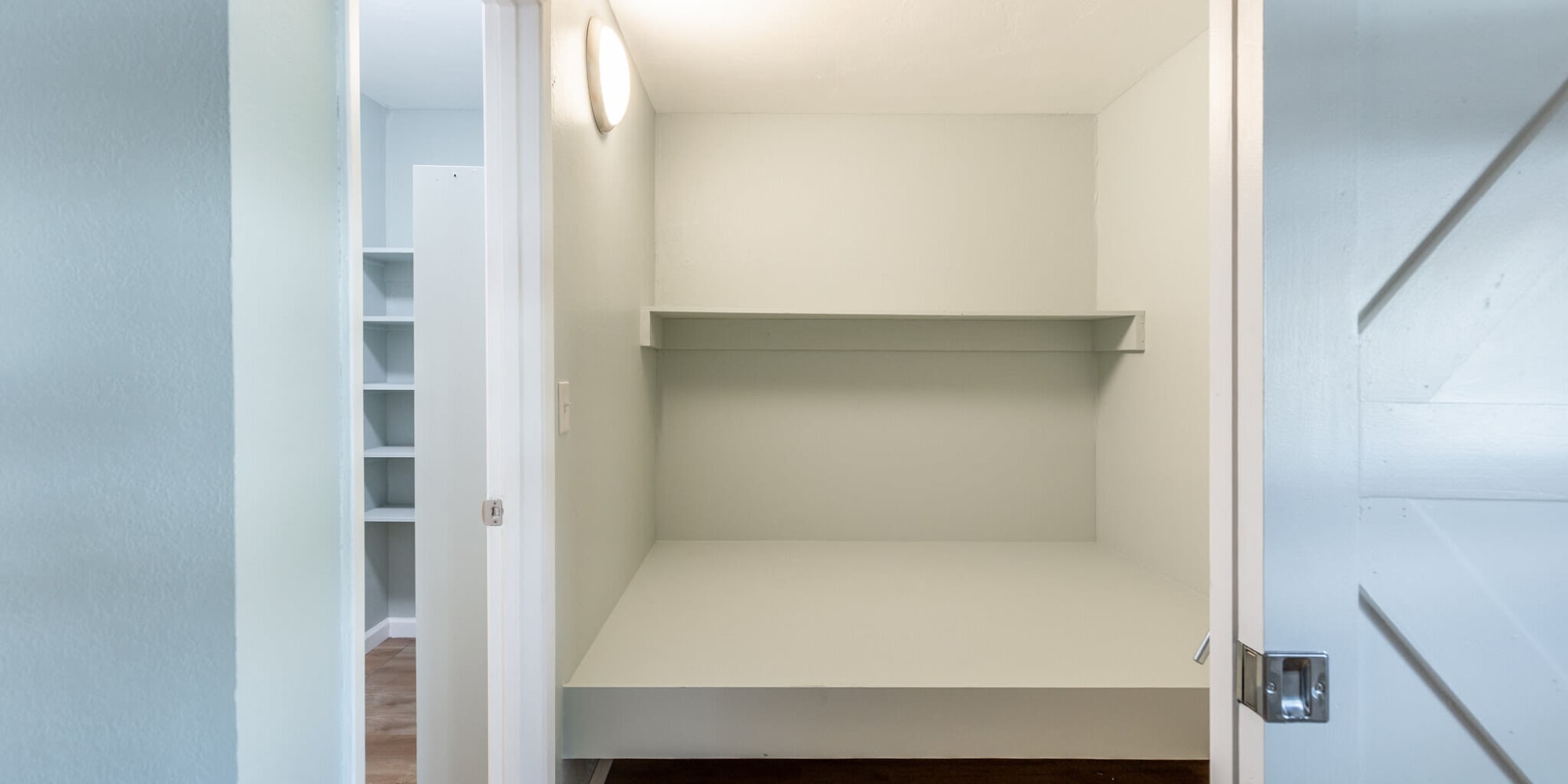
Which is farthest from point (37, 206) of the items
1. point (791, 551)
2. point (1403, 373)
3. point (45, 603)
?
point (791, 551)

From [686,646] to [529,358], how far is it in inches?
32.0

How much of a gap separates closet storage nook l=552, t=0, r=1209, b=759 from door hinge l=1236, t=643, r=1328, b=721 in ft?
2.98

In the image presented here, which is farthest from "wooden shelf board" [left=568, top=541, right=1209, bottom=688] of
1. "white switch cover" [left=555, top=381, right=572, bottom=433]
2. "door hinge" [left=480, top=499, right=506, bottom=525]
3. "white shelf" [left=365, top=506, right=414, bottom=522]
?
"white shelf" [left=365, top=506, right=414, bottom=522]

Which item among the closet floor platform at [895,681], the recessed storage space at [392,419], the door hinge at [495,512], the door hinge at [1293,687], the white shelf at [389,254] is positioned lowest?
the closet floor platform at [895,681]

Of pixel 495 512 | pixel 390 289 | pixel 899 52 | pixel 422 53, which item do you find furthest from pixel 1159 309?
pixel 390 289

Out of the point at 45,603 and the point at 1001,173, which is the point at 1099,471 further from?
the point at 45,603

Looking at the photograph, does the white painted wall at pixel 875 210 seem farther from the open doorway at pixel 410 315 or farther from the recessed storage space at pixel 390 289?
the recessed storage space at pixel 390 289

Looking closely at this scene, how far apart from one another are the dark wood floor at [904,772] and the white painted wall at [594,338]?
44cm

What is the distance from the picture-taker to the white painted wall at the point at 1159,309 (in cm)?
212

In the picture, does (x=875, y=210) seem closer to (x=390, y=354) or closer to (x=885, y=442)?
(x=885, y=442)

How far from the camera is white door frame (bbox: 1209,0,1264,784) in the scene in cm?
75

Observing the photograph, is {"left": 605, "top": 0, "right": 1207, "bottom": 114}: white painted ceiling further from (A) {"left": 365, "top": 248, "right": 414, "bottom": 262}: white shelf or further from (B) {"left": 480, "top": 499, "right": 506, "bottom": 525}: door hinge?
(B) {"left": 480, "top": 499, "right": 506, "bottom": 525}: door hinge

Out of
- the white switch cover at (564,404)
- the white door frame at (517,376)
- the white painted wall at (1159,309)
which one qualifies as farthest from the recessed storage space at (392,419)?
the white painted wall at (1159,309)

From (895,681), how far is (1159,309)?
1.48 meters
